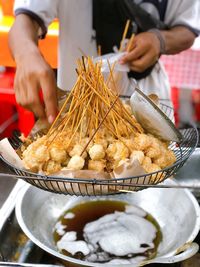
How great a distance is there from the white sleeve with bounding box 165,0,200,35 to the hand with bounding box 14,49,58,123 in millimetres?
1091

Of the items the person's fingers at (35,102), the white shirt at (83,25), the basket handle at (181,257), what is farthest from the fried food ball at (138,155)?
the white shirt at (83,25)

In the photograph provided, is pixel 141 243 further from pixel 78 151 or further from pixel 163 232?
pixel 78 151

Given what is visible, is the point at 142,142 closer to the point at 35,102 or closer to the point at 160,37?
the point at 35,102

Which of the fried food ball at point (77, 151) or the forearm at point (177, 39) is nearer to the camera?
the fried food ball at point (77, 151)

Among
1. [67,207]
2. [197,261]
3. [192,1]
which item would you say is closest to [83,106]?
[67,207]

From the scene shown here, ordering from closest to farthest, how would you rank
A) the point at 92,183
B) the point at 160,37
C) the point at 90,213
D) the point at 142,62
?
the point at 92,183 → the point at 90,213 → the point at 142,62 → the point at 160,37

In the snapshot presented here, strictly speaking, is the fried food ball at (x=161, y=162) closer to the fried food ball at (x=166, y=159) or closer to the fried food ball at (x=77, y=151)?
the fried food ball at (x=166, y=159)

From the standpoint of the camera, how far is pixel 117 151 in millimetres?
1212

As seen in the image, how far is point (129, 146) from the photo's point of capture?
1.23 metres

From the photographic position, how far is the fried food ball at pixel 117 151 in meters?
1.20

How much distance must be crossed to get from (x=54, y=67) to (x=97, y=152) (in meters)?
2.04

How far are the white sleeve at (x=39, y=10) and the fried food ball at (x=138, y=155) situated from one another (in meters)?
1.22

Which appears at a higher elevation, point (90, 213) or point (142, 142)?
point (142, 142)

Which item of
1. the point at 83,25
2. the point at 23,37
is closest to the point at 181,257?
the point at 23,37
